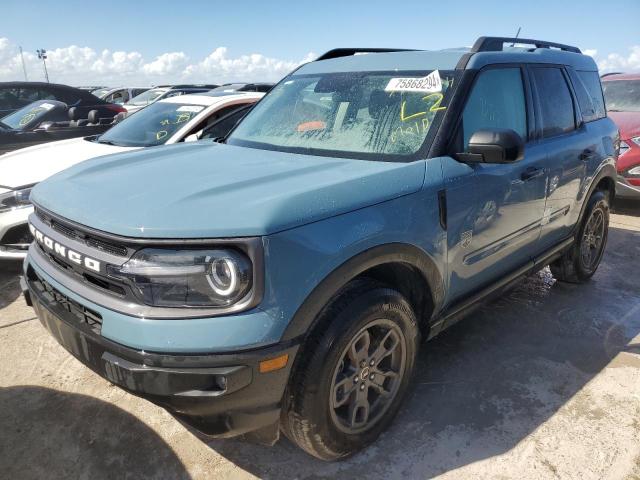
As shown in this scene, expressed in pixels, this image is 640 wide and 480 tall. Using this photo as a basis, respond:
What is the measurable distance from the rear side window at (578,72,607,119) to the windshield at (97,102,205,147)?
3616 mm

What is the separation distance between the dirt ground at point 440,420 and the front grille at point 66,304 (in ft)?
2.52

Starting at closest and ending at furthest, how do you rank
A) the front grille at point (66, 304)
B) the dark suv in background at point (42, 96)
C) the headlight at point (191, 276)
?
the headlight at point (191, 276) → the front grille at point (66, 304) → the dark suv in background at point (42, 96)

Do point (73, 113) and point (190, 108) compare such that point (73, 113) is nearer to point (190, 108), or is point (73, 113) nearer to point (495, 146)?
point (190, 108)

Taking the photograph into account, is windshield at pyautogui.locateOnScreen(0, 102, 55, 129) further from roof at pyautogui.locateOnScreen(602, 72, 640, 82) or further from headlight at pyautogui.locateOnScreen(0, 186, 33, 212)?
roof at pyautogui.locateOnScreen(602, 72, 640, 82)

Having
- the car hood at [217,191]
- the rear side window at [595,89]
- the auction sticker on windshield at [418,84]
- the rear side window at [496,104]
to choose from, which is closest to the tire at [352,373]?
the car hood at [217,191]

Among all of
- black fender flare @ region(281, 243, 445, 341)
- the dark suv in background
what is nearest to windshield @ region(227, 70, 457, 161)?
black fender flare @ region(281, 243, 445, 341)

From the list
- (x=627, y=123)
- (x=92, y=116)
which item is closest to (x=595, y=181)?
(x=627, y=123)

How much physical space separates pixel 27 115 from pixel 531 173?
23.0 ft

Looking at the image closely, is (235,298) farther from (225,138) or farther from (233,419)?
(225,138)

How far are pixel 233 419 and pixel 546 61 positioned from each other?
10.3ft

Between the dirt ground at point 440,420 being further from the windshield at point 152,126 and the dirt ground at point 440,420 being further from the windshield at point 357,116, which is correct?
the windshield at point 152,126

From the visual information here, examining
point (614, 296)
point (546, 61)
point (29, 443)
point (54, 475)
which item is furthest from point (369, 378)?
point (614, 296)

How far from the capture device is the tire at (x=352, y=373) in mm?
1978

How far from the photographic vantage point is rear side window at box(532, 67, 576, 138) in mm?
3285
